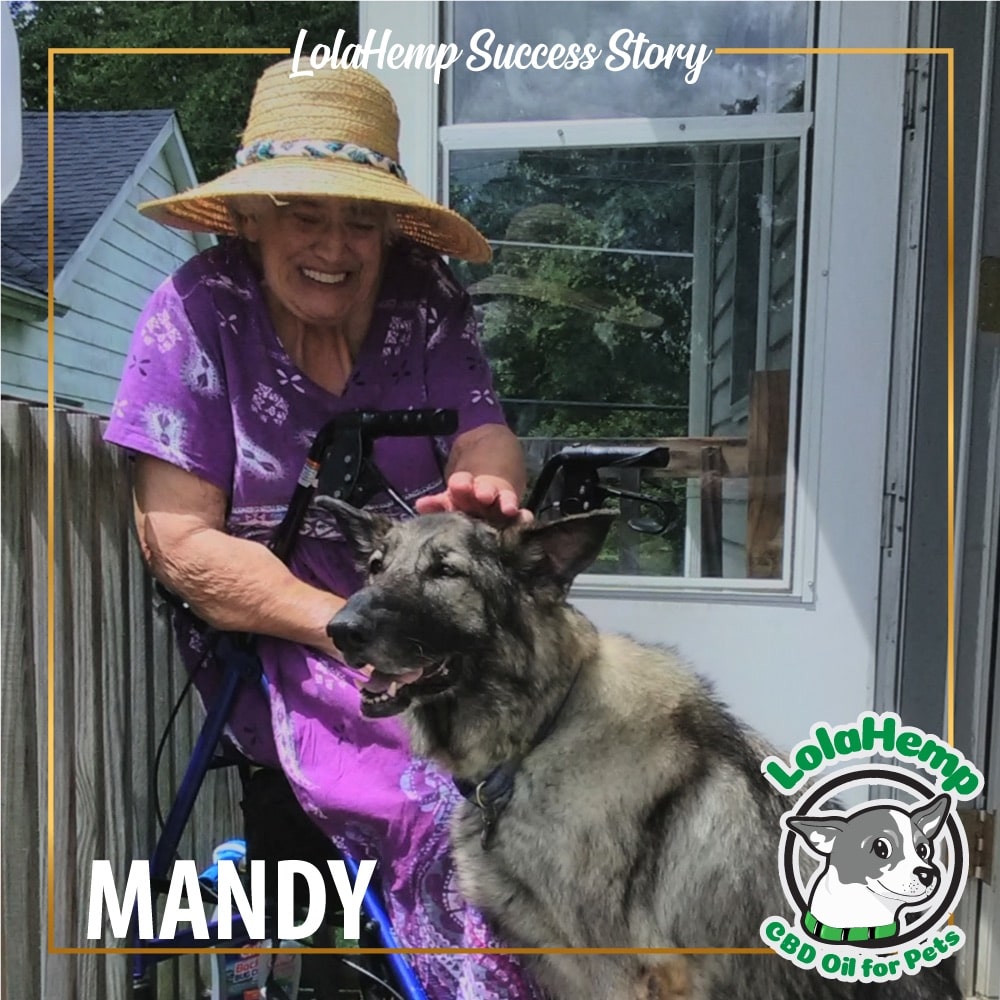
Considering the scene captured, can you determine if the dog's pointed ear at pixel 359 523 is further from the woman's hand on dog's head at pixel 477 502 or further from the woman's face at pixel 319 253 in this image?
the woman's face at pixel 319 253

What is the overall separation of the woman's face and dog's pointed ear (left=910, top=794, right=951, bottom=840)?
1.44 m

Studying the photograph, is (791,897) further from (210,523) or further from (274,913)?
(210,523)

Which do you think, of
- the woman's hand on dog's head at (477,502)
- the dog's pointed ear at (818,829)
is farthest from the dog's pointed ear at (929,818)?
the woman's hand on dog's head at (477,502)

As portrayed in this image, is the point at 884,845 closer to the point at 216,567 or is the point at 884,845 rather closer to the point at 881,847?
the point at 881,847

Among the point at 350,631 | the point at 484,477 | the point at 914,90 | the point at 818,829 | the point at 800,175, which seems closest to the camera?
the point at 350,631

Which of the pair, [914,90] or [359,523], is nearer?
[359,523]

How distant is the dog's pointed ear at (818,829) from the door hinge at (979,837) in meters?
0.36

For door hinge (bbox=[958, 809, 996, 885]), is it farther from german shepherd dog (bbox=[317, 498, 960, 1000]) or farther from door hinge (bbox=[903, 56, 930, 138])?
door hinge (bbox=[903, 56, 930, 138])

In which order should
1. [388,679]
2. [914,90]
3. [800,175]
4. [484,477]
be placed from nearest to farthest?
1. [388,679]
2. [484,477]
3. [914,90]
4. [800,175]

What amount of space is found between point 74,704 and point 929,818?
1.65 metres

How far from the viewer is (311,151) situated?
5.28 ft

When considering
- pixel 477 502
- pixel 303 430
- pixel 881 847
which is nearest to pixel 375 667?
pixel 477 502

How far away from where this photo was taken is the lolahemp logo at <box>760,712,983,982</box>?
1.61 metres

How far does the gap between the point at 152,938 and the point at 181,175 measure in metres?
1.51
